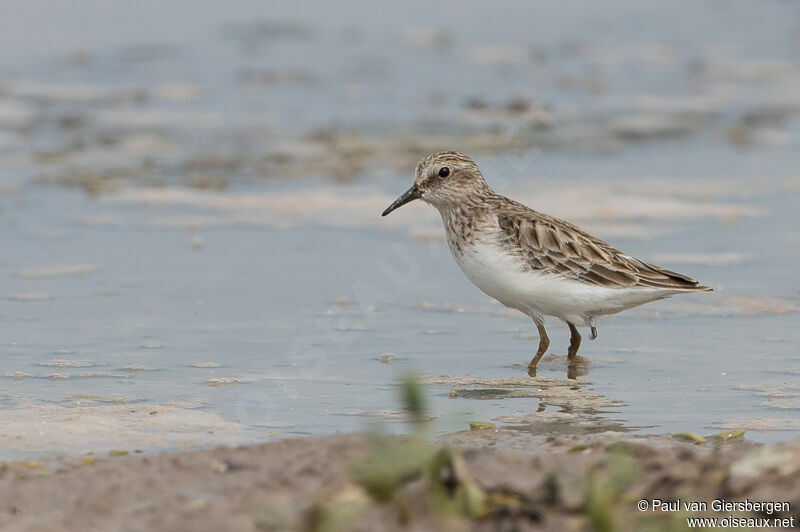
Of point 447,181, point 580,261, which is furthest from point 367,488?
point 447,181

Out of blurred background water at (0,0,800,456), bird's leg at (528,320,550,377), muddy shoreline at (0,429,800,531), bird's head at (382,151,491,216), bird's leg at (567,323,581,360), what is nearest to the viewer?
muddy shoreline at (0,429,800,531)

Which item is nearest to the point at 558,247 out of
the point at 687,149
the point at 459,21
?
the point at 687,149

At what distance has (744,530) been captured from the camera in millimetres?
3504

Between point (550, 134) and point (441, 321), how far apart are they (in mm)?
6890

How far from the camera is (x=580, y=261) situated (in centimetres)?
693

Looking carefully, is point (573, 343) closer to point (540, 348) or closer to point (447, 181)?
point (540, 348)

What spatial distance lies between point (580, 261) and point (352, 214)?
3746mm

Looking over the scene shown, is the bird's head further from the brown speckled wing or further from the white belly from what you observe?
the white belly

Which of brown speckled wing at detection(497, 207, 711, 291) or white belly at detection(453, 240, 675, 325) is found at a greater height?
brown speckled wing at detection(497, 207, 711, 291)

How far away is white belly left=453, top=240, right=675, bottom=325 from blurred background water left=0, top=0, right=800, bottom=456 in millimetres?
324

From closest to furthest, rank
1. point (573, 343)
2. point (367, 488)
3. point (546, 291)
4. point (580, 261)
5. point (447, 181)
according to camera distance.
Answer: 1. point (367, 488)
2. point (546, 291)
3. point (580, 261)
4. point (573, 343)
5. point (447, 181)

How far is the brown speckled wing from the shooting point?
6.83 meters

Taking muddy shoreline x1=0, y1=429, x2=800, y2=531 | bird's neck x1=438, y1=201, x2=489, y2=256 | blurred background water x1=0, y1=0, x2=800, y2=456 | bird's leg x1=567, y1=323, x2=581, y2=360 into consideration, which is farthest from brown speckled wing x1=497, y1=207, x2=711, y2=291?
muddy shoreline x1=0, y1=429, x2=800, y2=531

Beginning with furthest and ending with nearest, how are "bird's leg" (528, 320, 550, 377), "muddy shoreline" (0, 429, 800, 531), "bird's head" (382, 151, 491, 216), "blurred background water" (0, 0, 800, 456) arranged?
"bird's head" (382, 151, 491, 216) → "bird's leg" (528, 320, 550, 377) → "blurred background water" (0, 0, 800, 456) → "muddy shoreline" (0, 429, 800, 531)
